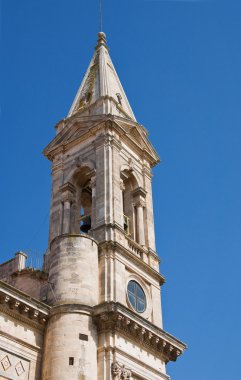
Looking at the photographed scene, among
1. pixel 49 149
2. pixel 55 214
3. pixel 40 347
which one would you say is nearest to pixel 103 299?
pixel 40 347

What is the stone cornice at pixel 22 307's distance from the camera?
25.3 metres

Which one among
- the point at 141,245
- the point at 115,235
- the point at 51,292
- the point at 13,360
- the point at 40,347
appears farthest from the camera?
the point at 141,245

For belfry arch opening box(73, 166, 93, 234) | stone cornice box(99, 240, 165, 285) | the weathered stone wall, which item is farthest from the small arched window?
the weathered stone wall

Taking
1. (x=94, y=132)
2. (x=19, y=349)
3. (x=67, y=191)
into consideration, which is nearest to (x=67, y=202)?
(x=67, y=191)

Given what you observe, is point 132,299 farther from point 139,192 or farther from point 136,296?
point 139,192

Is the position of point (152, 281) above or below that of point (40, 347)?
above

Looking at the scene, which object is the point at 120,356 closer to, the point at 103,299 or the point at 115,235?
the point at 103,299

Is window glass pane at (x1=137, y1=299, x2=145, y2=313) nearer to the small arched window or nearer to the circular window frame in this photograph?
the circular window frame

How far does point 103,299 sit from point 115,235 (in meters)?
3.76

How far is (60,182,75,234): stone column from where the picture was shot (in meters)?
33.8

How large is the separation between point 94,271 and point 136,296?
2951 millimetres

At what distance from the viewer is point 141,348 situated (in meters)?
28.6

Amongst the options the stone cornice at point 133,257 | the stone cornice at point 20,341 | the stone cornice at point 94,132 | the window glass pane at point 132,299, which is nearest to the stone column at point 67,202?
the stone cornice at point 94,132

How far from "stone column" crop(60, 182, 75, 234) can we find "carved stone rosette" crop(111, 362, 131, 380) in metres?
9.24
